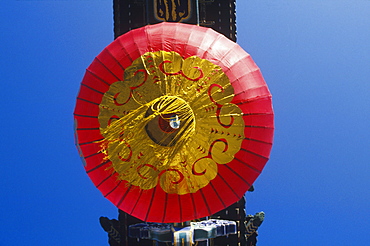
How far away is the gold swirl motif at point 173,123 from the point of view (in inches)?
299

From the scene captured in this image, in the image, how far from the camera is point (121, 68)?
7.95 meters

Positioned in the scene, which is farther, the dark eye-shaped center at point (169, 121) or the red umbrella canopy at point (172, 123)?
the red umbrella canopy at point (172, 123)

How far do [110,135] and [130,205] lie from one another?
136cm

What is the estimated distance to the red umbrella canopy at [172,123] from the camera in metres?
7.64

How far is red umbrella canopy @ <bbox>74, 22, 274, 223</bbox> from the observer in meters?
7.64

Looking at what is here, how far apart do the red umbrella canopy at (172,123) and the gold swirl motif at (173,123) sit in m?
0.02

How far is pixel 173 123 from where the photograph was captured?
7.66 meters

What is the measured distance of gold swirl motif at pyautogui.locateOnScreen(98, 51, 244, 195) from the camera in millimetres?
7605

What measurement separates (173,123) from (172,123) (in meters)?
0.02

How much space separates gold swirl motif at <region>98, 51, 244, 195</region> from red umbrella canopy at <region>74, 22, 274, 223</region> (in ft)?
0.06

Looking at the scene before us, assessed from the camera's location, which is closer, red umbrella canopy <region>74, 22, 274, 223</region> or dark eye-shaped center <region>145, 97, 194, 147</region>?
dark eye-shaped center <region>145, 97, 194, 147</region>

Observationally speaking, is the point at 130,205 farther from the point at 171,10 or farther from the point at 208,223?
the point at 171,10

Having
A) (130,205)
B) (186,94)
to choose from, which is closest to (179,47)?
(186,94)

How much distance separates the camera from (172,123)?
7.65 meters
